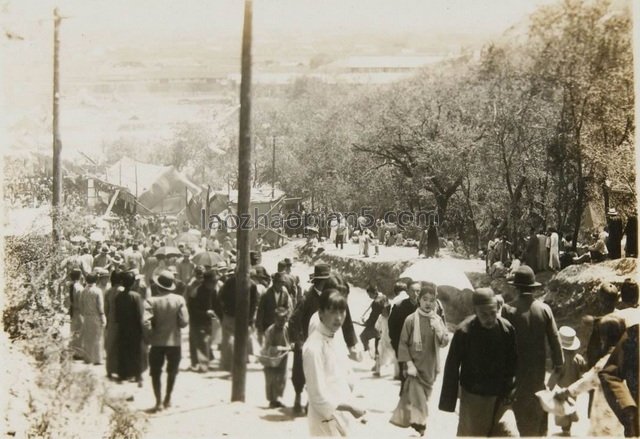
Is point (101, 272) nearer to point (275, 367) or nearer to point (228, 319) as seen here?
point (228, 319)

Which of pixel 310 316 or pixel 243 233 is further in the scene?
pixel 243 233

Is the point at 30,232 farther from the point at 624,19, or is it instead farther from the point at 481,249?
the point at 624,19

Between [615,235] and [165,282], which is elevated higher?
[615,235]

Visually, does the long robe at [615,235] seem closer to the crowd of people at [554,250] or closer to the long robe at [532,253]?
the crowd of people at [554,250]

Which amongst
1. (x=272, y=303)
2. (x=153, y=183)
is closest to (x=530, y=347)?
(x=272, y=303)

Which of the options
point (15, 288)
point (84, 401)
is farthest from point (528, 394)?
point (15, 288)

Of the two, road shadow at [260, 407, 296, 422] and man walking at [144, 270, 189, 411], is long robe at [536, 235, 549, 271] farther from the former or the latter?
man walking at [144, 270, 189, 411]

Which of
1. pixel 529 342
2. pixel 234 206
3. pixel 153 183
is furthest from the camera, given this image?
pixel 153 183
